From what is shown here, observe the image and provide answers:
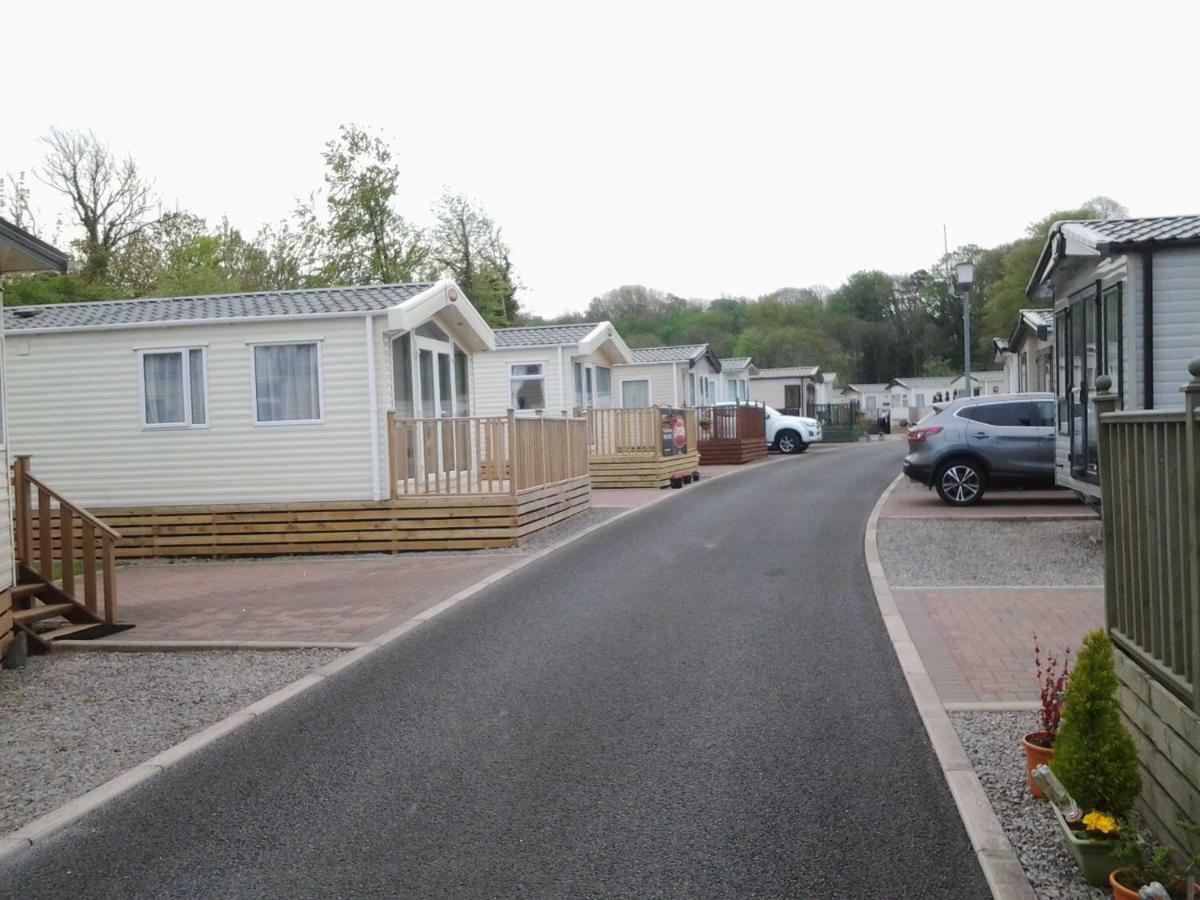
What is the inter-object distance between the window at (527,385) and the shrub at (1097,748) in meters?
23.7

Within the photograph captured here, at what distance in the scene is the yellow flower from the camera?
13.9ft

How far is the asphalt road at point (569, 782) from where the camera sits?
15.2 ft

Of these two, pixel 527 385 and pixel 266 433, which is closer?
pixel 266 433

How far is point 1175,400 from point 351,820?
→ 1001 cm

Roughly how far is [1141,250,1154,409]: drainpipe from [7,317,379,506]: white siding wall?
9.09 meters

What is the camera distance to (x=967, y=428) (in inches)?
705

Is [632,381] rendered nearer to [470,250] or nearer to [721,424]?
[721,424]

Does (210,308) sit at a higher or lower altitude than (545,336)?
lower

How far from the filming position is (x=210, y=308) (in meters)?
16.9

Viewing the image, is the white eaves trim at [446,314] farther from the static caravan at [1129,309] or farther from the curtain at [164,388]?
the static caravan at [1129,309]

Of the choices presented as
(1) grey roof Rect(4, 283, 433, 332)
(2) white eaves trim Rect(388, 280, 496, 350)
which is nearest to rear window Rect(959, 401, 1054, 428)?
(2) white eaves trim Rect(388, 280, 496, 350)

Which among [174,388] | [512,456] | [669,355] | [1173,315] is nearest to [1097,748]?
[1173,315]

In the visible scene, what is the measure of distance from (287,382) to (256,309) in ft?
3.92

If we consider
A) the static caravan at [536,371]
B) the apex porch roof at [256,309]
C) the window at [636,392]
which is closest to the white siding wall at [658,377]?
the window at [636,392]
